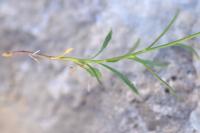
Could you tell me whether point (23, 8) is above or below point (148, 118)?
above

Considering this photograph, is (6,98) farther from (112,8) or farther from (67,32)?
(112,8)

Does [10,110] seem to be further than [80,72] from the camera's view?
Yes

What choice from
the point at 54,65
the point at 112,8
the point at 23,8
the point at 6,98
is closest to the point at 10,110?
the point at 6,98

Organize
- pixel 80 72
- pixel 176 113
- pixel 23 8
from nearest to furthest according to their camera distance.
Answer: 1. pixel 176 113
2. pixel 80 72
3. pixel 23 8

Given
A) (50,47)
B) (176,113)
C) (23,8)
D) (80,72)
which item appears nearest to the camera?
(176,113)

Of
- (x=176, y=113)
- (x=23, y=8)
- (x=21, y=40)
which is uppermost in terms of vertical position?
(x=23, y=8)

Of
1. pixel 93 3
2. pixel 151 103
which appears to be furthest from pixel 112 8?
pixel 151 103

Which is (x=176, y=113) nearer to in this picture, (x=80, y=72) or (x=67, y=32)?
(x=80, y=72)
